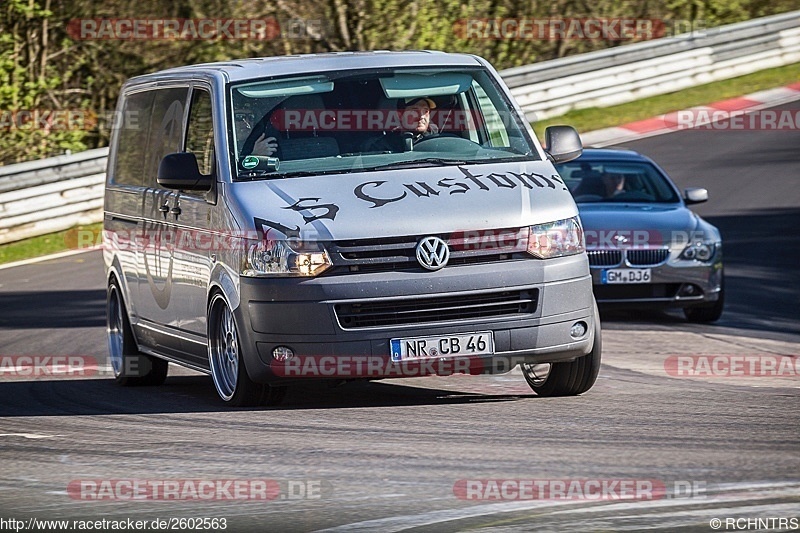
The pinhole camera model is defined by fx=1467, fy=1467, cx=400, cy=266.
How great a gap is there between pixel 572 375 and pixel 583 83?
1744 centimetres

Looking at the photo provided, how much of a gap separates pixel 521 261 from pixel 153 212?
2903mm

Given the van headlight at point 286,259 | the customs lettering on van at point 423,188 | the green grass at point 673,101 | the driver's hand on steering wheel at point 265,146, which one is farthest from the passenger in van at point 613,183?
the green grass at point 673,101

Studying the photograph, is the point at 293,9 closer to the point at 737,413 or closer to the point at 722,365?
the point at 722,365

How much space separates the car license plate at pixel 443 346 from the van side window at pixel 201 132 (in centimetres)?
176

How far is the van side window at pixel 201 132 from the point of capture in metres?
8.80

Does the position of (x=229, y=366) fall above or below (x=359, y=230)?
below

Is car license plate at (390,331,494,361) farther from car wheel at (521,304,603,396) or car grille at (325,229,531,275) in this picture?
car wheel at (521,304,603,396)

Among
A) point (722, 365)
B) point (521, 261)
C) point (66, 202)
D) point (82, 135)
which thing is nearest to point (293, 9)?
point (82, 135)

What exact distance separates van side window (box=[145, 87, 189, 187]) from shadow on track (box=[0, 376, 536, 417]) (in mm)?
1439

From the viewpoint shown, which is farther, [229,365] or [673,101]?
[673,101]

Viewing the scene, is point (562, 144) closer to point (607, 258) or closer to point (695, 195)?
point (607, 258)

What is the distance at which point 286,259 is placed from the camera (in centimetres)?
770

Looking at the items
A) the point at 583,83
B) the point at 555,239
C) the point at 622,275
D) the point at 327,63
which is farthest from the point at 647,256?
the point at 583,83

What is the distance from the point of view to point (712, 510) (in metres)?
5.16
